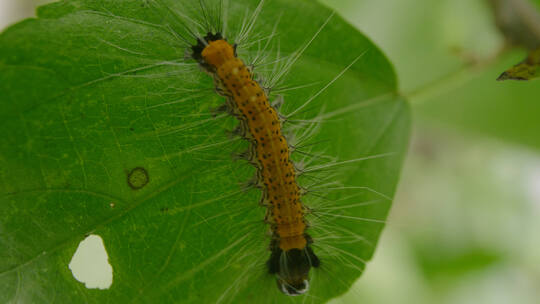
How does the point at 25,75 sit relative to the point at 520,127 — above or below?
above

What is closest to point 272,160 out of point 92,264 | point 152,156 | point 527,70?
point 152,156

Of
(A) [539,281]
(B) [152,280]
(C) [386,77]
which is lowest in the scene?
(A) [539,281]

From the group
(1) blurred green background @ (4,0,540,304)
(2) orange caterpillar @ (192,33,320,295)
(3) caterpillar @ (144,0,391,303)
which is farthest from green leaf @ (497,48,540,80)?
(2) orange caterpillar @ (192,33,320,295)

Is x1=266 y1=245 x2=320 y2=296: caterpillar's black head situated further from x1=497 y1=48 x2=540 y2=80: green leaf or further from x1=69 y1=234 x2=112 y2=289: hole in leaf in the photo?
x1=497 y1=48 x2=540 y2=80: green leaf

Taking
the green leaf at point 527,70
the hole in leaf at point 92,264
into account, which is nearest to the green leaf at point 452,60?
the green leaf at point 527,70

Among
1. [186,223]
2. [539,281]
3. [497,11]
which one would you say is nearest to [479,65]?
[497,11]

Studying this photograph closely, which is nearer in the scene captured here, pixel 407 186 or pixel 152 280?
pixel 152 280

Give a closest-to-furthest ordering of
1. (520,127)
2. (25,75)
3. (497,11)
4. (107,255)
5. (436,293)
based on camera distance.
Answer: (25,75) < (107,255) < (497,11) < (520,127) < (436,293)

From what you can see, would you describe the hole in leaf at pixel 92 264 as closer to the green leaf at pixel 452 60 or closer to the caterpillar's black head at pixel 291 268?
the caterpillar's black head at pixel 291 268

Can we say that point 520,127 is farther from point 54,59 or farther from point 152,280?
point 54,59
